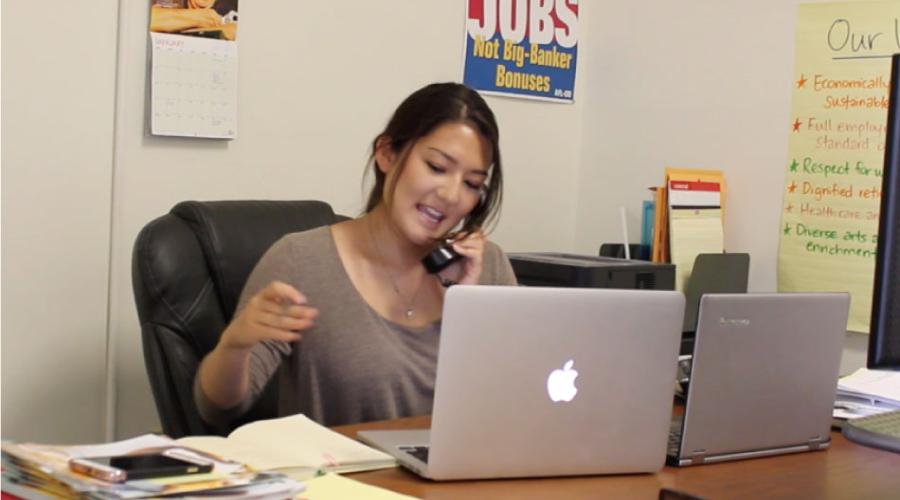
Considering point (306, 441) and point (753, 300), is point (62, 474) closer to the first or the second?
point (306, 441)

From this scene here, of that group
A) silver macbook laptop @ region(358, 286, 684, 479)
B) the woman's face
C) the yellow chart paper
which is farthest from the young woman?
the yellow chart paper

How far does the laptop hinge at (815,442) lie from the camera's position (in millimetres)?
1664

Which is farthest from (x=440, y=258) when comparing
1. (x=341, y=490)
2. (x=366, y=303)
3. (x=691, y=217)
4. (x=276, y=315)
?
(x=691, y=217)

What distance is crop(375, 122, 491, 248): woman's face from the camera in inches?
75.9

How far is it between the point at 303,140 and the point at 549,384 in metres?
1.53

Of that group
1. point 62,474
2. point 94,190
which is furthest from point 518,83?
point 62,474

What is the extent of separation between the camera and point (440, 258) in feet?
6.46

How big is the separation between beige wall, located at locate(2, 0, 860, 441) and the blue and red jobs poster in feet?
0.19

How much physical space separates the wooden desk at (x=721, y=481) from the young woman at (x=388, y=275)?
21cm

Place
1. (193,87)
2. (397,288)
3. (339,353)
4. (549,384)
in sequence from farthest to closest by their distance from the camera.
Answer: (193,87)
(397,288)
(339,353)
(549,384)

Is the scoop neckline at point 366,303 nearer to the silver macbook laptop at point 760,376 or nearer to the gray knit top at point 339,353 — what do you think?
the gray knit top at point 339,353

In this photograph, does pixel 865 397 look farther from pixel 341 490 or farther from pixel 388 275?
pixel 341 490

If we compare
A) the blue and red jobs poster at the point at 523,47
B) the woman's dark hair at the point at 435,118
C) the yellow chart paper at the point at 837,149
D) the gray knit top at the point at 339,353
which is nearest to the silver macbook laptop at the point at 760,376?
the gray knit top at the point at 339,353

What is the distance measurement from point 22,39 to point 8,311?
1.82 feet
